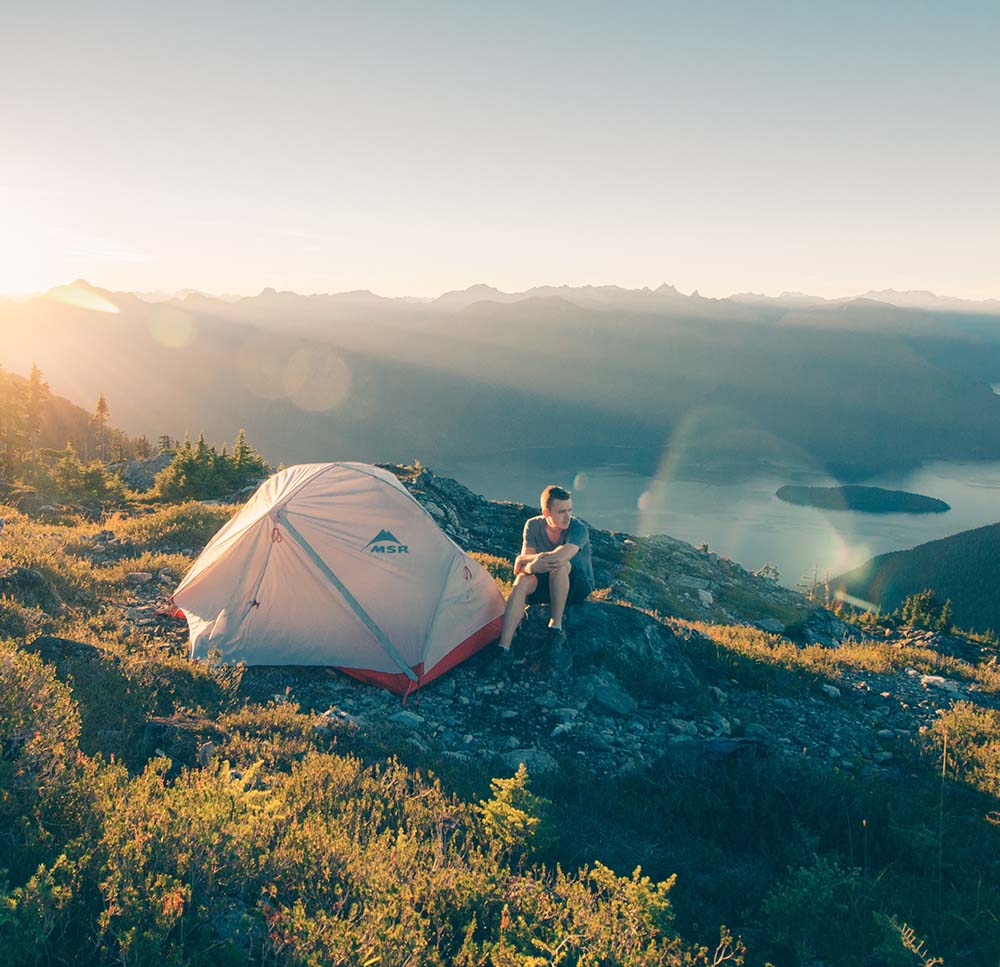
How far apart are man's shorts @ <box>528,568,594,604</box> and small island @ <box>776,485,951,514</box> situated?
171624 millimetres

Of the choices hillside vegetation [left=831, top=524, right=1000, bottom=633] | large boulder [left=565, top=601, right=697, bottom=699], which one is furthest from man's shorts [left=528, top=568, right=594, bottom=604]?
hillside vegetation [left=831, top=524, right=1000, bottom=633]

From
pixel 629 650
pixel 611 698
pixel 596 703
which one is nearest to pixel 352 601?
pixel 596 703

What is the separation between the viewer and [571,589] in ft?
30.2

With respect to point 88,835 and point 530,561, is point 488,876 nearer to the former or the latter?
point 88,835

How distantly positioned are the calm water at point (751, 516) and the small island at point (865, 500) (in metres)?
3.67

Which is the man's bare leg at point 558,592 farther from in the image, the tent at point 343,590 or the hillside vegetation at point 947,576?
the hillside vegetation at point 947,576

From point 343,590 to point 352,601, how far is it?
0.64 ft

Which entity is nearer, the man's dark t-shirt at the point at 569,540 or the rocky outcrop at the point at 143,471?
the man's dark t-shirt at the point at 569,540

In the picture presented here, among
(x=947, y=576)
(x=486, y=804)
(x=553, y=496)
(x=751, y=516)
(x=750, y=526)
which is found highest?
(x=553, y=496)

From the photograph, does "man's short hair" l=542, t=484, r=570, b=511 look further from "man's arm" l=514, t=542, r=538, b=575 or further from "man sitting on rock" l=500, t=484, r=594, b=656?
"man's arm" l=514, t=542, r=538, b=575

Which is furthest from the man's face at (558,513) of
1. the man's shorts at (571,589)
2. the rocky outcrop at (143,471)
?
the rocky outcrop at (143,471)

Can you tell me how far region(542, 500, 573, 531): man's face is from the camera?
343 inches

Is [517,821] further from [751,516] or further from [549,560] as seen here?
[751,516]

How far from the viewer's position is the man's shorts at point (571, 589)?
352 inches
